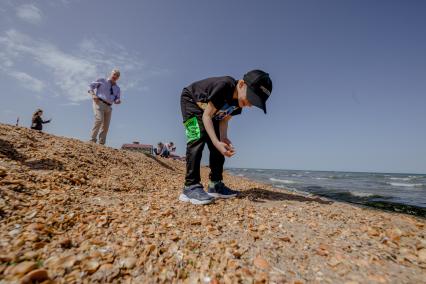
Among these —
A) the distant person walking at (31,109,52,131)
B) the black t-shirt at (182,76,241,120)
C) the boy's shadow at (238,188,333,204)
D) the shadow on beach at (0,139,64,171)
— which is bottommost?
the boy's shadow at (238,188,333,204)

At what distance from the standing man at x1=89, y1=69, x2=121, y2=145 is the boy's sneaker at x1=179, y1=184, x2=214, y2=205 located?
6.12 meters

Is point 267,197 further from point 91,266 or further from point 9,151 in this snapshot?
point 9,151

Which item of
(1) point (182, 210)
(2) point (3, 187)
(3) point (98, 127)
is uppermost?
(3) point (98, 127)

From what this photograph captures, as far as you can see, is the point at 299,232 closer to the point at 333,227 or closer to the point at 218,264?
the point at 333,227

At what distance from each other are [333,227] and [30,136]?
7.48 meters

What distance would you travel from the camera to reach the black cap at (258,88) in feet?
11.3

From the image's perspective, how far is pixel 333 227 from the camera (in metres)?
2.74

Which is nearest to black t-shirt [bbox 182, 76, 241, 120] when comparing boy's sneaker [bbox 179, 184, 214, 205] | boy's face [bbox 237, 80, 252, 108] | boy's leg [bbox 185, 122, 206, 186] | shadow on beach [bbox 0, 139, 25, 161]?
boy's face [bbox 237, 80, 252, 108]

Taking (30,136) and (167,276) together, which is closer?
(167,276)

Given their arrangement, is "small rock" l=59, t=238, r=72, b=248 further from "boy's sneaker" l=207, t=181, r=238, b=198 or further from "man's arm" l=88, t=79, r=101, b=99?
"man's arm" l=88, t=79, r=101, b=99

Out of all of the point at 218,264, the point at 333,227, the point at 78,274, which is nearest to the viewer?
the point at 78,274

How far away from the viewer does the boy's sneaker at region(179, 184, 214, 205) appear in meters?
3.40

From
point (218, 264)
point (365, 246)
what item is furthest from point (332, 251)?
point (218, 264)

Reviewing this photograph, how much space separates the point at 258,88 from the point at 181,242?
2.41 metres
